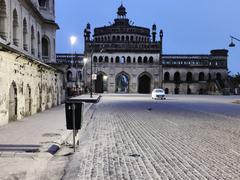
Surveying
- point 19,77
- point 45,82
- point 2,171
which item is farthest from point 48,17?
point 2,171

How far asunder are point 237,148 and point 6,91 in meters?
9.49

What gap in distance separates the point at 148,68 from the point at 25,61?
72.3 metres

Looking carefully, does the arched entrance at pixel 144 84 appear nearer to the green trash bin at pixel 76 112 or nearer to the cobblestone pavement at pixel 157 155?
the cobblestone pavement at pixel 157 155

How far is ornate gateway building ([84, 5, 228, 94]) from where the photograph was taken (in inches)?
3583

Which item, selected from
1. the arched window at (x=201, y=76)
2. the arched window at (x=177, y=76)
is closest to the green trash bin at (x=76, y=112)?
the arched window at (x=177, y=76)

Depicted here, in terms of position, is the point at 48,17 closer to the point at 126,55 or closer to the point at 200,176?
the point at 200,176

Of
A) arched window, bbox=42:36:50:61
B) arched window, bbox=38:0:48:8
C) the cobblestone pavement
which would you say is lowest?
the cobblestone pavement

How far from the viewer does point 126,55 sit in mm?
91500

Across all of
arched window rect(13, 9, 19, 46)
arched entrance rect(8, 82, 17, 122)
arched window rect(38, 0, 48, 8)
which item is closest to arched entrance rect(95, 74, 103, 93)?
arched window rect(38, 0, 48, 8)

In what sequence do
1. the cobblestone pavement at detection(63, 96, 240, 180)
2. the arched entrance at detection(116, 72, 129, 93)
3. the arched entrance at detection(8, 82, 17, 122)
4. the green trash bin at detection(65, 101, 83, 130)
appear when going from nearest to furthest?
the cobblestone pavement at detection(63, 96, 240, 180)
the green trash bin at detection(65, 101, 83, 130)
the arched entrance at detection(8, 82, 17, 122)
the arched entrance at detection(116, 72, 129, 93)

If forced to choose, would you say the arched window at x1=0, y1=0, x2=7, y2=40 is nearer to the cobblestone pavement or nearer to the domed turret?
the cobblestone pavement

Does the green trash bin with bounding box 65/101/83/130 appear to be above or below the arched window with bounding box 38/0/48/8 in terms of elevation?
below

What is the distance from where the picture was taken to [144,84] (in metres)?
95.1

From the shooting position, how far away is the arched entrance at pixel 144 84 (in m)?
92.8
